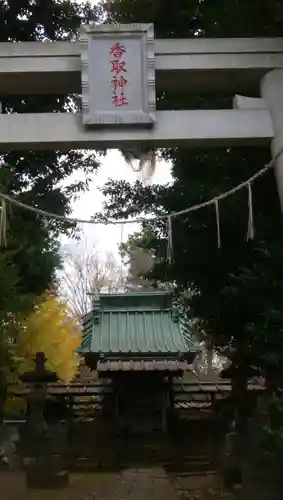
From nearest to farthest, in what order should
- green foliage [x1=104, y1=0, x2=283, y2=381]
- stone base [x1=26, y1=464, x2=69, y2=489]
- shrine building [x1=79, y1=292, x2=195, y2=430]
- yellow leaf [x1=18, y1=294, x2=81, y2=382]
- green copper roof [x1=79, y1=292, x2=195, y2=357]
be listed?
1. green foliage [x1=104, y1=0, x2=283, y2=381]
2. stone base [x1=26, y1=464, x2=69, y2=489]
3. shrine building [x1=79, y1=292, x2=195, y2=430]
4. green copper roof [x1=79, y1=292, x2=195, y2=357]
5. yellow leaf [x1=18, y1=294, x2=81, y2=382]

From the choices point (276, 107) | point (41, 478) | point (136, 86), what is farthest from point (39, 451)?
point (276, 107)

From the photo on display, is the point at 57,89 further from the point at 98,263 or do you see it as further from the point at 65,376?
the point at 98,263

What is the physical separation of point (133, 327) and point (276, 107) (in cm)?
589

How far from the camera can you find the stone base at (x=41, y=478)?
6.97 metres

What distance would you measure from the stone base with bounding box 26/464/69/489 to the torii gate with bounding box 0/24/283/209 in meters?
4.24

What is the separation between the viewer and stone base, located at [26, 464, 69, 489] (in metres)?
6.97

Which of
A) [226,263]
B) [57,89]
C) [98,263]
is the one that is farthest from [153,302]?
[98,263]

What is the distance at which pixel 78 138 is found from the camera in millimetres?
4379

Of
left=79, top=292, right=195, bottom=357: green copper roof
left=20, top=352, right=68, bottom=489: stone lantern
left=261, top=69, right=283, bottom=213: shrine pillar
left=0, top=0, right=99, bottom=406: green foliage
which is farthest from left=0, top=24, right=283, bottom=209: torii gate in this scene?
left=79, top=292, right=195, bottom=357: green copper roof

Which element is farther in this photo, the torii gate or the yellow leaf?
the yellow leaf

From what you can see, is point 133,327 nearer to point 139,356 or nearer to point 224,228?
point 139,356

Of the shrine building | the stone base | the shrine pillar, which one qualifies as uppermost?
the shrine pillar

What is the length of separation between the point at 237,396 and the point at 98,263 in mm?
15274

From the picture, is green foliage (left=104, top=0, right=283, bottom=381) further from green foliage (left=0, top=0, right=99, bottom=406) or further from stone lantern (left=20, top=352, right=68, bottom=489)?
stone lantern (left=20, top=352, right=68, bottom=489)
